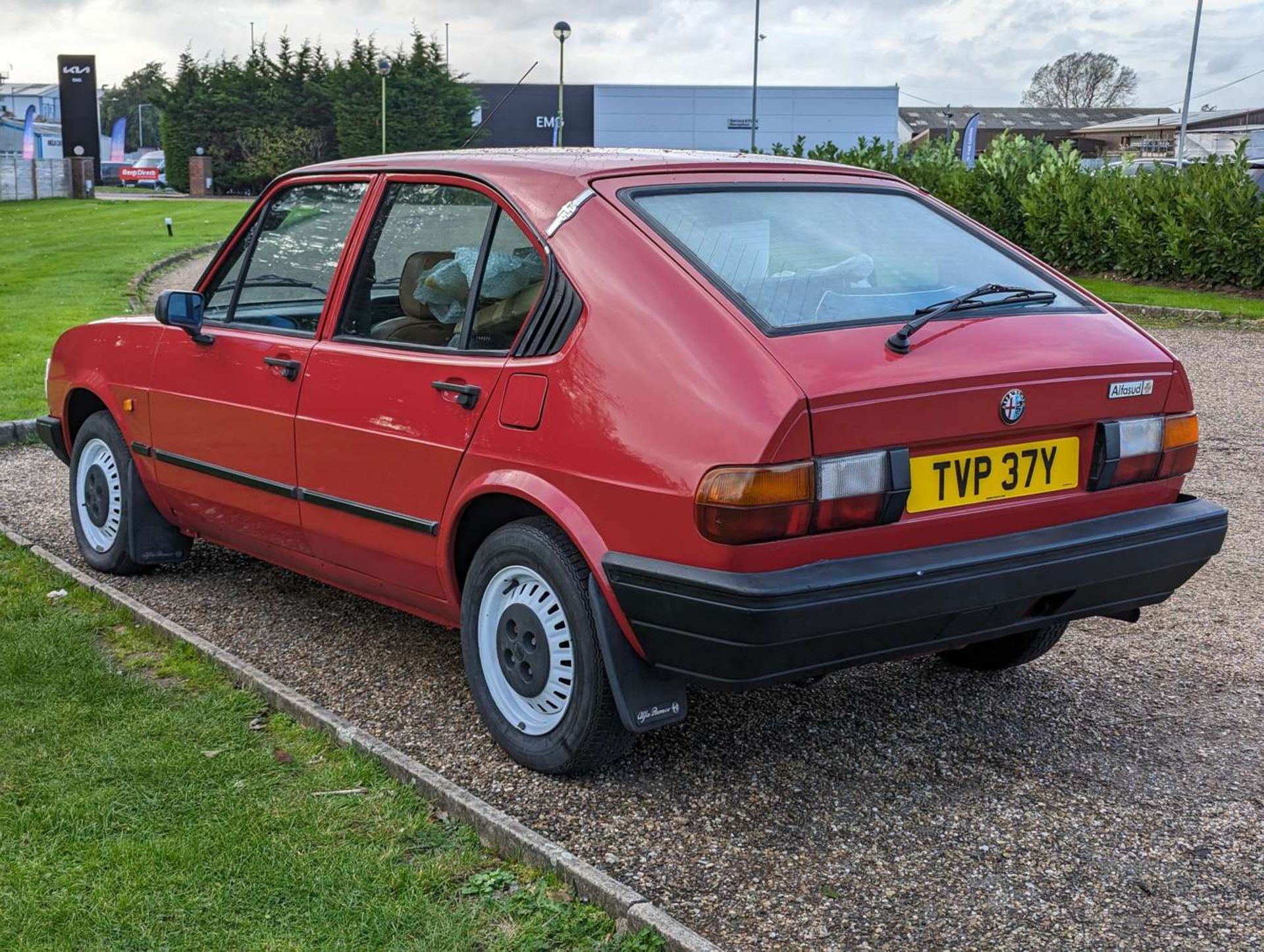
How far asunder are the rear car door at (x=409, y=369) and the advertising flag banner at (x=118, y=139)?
235 feet

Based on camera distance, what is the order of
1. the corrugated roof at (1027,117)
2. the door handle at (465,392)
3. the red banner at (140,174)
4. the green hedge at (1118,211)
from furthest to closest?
the corrugated roof at (1027,117)
the red banner at (140,174)
the green hedge at (1118,211)
the door handle at (465,392)

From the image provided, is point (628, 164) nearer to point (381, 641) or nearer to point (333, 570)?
point (333, 570)

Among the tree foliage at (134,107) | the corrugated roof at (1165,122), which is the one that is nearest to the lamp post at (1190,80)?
the corrugated roof at (1165,122)

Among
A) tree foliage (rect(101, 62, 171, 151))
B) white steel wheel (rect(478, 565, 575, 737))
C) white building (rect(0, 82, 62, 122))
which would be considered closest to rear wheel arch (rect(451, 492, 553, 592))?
white steel wheel (rect(478, 565, 575, 737))

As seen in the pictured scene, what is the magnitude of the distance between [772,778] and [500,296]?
158cm

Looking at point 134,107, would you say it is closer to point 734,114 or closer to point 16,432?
point 734,114

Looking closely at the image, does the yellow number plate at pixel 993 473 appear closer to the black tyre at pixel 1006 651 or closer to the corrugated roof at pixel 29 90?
the black tyre at pixel 1006 651

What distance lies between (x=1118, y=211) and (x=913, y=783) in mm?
17561

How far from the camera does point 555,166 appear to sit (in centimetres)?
390

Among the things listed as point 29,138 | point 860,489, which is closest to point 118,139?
point 29,138

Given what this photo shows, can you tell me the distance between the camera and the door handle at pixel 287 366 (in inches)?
176

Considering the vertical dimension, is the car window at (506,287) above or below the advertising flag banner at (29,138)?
below

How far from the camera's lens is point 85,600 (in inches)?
208

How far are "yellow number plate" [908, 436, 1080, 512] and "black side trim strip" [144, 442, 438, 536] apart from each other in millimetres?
1456
